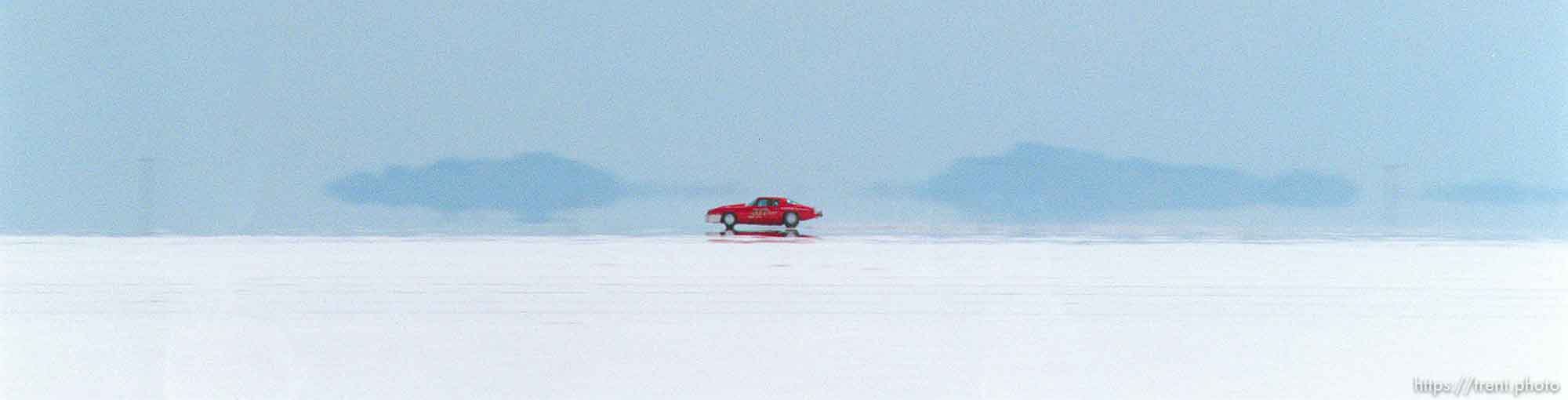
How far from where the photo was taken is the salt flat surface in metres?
3.87

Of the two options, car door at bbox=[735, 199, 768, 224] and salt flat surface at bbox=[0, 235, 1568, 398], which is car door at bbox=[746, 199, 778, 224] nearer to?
car door at bbox=[735, 199, 768, 224]

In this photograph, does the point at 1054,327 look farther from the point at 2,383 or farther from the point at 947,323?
the point at 2,383

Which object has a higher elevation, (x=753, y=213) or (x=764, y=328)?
(x=753, y=213)

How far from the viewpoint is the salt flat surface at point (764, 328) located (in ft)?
12.7

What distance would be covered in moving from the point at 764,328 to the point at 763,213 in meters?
8.77

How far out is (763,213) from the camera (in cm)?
1365

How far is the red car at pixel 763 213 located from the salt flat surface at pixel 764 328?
4819 millimetres

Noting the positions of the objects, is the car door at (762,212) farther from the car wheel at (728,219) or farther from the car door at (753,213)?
the car wheel at (728,219)

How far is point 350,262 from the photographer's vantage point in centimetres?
829

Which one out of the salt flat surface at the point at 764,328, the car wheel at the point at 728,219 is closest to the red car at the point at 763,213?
the car wheel at the point at 728,219

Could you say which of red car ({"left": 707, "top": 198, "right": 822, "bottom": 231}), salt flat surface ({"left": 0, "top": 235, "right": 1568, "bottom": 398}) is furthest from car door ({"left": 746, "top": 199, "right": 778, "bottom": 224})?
salt flat surface ({"left": 0, "top": 235, "right": 1568, "bottom": 398})

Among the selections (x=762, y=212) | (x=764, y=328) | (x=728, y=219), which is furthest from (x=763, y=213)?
(x=764, y=328)

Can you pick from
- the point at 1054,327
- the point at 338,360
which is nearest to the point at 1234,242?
the point at 1054,327

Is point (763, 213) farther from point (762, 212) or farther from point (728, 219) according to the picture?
point (728, 219)
